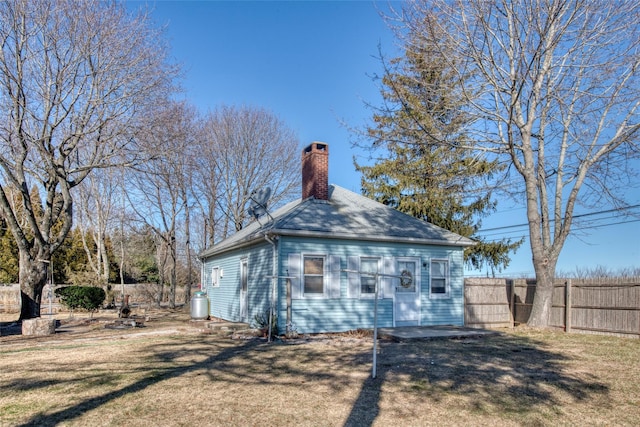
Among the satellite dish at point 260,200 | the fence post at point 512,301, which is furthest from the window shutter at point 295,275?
the fence post at point 512,301

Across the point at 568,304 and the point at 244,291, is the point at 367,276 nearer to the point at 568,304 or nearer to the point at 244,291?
the point at 244,291

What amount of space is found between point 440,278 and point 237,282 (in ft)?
21.4

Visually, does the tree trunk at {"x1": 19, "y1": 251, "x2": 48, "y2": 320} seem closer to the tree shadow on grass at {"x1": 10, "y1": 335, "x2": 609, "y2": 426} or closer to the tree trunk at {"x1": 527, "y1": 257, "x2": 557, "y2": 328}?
the tree shadow on grass at {"x1": 10, "y1": 335, "x2": 609, "y2": 426}

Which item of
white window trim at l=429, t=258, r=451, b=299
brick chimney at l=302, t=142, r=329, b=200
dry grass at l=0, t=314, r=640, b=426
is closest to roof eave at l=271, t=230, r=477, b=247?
white window trim at l=429, t=258, r=451, b=299

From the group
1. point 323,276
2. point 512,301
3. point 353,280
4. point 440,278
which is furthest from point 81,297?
point 512,301

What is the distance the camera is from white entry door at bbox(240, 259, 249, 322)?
13.6 m

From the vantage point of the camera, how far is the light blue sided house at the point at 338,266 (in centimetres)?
1146

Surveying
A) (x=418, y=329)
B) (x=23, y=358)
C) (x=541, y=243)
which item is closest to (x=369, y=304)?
(x=418, y=329)

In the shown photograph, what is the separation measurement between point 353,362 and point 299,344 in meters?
2.47

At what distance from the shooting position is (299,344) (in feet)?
32.7

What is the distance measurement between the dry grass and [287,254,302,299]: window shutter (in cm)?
173

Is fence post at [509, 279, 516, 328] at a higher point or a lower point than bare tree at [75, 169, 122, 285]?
lower

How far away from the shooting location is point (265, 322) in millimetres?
11656

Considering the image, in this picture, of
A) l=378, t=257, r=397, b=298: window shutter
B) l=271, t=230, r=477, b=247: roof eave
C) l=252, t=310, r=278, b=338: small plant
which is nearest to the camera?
l=252, t=310, r=278, b=338: small plant
